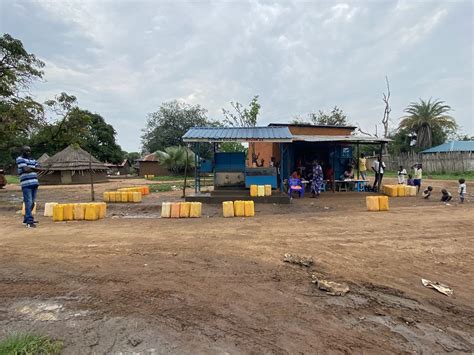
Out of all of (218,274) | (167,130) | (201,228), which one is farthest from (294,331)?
(167,130)

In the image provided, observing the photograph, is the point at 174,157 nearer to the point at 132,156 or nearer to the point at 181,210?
the point at 181,210

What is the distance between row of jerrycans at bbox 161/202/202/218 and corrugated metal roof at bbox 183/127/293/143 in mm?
4476

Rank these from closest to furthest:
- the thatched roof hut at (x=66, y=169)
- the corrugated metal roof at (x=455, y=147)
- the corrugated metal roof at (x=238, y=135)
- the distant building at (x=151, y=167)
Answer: the corrugated metal roof at (x=238, y=135), the thatched roof hut at (x=66, y=169), the corrugated metal roof at (x=455, y=147), the distant building at (x=151, y=167)

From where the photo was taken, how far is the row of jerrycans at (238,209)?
9970mm

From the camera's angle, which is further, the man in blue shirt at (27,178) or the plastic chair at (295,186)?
the plastic chair at (295,186)

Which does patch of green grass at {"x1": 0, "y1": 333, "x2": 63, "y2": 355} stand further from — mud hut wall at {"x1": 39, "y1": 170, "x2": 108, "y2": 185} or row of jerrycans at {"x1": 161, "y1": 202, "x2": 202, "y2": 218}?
mud hut wall at {"x1": 39, "y1": 170, "x2": 108, "y2": 185}

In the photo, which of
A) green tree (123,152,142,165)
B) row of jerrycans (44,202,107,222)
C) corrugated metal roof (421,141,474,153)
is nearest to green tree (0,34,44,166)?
row of jerrycans (44,202,107,222)

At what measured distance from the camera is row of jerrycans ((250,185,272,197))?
13.5 metres

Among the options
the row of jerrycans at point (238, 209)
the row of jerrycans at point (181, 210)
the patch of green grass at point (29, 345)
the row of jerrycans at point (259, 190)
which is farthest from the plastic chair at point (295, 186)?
the patch of green grass at point (29, 345)

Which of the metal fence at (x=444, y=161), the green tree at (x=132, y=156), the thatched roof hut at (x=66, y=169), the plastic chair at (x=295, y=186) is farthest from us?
the green tree at (x=132, y=156)

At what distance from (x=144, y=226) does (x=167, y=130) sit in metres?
46.4

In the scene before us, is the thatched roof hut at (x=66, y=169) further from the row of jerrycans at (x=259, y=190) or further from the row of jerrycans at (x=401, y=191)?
the row of jerrycans at (x=401, y=191)

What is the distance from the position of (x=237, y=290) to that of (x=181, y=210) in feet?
19.1

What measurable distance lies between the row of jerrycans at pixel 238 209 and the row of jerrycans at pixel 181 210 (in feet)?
2.72
